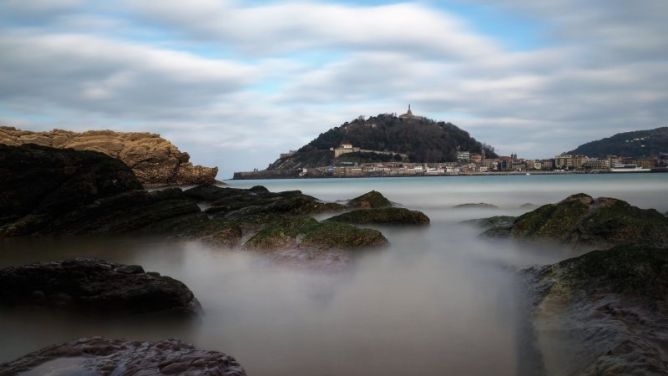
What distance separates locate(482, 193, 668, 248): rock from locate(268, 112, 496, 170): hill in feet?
507

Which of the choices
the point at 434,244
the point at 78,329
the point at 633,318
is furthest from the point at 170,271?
the point at 633,318

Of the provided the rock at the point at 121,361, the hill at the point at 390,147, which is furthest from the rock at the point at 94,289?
the hill at the point at 390,147

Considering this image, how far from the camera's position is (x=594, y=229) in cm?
995

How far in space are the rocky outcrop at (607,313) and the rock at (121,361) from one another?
9.41 ft

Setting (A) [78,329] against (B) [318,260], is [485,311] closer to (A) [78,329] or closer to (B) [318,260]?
(B) [318,260]

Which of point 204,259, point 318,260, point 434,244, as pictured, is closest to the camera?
point 318,260

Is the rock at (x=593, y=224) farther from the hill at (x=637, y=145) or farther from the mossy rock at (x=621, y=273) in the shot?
the hill at (x=637, y=145)

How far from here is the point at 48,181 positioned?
1486 centimetres

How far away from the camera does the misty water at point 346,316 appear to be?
4.64 metres

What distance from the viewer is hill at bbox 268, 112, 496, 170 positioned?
172 m

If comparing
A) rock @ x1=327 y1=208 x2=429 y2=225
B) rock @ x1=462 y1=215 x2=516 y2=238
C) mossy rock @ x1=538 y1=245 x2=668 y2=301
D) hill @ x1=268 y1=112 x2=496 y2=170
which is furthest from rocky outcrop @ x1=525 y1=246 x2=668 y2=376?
hill @ x1=268 y1=112 x2=496 y2=170

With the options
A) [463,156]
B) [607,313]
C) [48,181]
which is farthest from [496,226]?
[463,156]

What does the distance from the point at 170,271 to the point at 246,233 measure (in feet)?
11.0

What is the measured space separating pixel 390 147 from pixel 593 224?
172715mm
